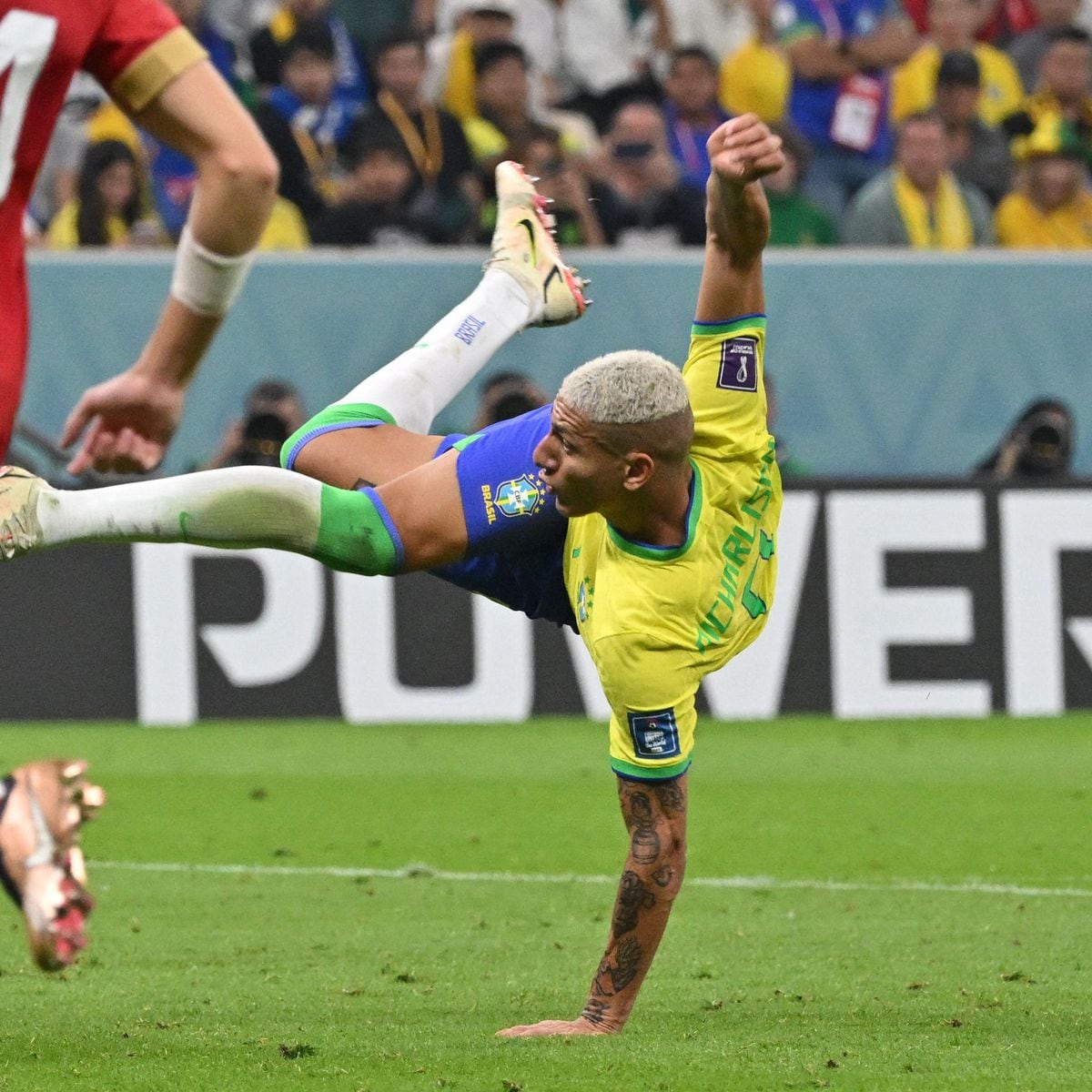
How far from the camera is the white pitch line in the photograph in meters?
7.96

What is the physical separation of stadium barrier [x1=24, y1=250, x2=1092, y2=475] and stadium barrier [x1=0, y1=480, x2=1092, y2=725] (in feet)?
2.82

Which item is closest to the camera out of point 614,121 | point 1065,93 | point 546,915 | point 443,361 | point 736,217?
point 736,217

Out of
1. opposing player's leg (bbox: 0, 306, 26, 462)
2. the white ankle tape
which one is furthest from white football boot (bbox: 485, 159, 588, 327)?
opposing player's leg (bbox: 0, 306, 26, 462)

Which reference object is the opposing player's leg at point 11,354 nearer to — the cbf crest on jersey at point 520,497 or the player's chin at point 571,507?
the player's chin at point 571,507

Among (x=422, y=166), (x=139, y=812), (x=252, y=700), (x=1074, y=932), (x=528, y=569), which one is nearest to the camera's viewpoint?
(x=528, y=569)

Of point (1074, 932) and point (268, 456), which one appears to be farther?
point (268, 456)

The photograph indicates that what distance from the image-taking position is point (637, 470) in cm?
551

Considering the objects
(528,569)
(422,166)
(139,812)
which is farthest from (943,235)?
(528,569)

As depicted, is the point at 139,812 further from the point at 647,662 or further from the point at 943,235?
the point at 943,235

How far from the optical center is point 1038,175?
45.2 feet

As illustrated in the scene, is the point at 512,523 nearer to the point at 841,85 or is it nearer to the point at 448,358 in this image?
the point at 448,358

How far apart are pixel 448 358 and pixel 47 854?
2.97 metres

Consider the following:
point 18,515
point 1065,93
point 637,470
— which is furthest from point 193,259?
point 1065,93

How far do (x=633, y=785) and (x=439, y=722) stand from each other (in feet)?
21.2
